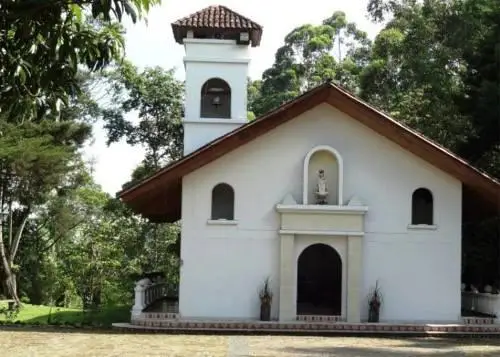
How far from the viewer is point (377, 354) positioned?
1132cm

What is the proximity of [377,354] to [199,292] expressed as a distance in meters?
5.21

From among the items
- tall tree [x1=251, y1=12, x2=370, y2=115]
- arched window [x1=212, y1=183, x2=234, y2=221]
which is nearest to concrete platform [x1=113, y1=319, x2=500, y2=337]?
→ arched window [x1=212, y1=183, x2=234, y2=221]

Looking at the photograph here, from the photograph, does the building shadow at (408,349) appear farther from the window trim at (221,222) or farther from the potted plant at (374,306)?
the window trim at (221,222)

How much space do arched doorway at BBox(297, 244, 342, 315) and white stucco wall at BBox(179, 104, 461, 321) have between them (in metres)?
3.88

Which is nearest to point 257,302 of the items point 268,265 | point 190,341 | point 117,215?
point 268,265

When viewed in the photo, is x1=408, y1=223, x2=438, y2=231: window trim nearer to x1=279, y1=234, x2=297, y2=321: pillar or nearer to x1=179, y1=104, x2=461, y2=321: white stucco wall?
x1=179, y1=104, x2=461, y2=321: white stucco wall

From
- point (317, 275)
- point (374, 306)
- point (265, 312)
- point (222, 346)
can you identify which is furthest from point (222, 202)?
point (317, 275)

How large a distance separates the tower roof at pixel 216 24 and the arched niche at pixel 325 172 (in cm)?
499

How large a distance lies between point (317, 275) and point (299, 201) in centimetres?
506

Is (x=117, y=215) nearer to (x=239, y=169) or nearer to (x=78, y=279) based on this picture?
(x=78, y=279)

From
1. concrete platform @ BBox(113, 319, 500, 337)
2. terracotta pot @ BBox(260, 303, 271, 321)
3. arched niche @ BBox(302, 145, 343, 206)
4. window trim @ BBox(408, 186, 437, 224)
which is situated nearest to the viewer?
concrete platform @ BBox(113, 319, 500, 337)

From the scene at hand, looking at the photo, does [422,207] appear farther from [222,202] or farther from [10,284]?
[10,284]

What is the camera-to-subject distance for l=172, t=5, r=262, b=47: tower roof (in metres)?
19.2

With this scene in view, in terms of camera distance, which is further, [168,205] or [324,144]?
[168,205]
